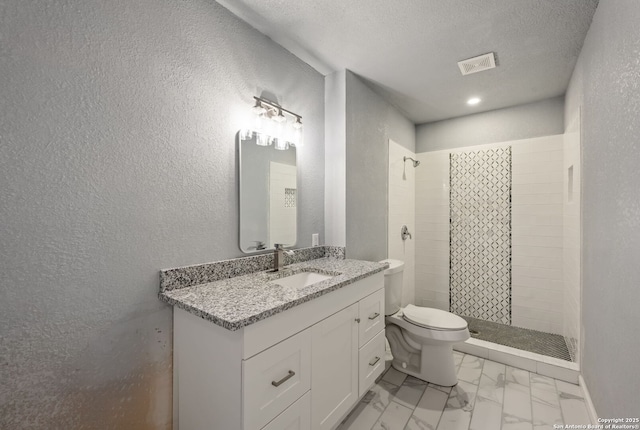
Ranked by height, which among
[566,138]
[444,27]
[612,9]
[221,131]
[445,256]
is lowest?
[445,256]

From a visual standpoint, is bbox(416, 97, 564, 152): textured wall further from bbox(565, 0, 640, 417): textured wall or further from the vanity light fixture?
the vanity light fixture

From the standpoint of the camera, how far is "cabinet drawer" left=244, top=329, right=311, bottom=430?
984 mm

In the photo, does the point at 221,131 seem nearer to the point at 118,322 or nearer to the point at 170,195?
the point at 170,195

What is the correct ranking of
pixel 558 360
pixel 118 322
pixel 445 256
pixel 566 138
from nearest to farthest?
pixel 118 322
pixel 558 360
pixel 566 138
pixel 445 256

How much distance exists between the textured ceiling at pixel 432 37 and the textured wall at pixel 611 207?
0.74 ft

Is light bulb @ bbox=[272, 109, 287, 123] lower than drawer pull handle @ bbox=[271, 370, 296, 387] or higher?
higher

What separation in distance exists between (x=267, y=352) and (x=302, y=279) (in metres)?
0.72

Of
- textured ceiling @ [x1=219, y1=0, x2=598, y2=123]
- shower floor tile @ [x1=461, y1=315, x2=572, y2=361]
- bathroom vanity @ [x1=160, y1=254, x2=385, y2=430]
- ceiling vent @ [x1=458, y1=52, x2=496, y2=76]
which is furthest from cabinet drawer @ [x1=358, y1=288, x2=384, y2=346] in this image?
ceiling vent @ [x1=458, y1=52, x2=496, y2=76]

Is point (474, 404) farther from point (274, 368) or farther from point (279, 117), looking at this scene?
point (279, 117)

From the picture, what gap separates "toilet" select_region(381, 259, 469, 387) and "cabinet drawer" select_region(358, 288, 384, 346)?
31 centimetres

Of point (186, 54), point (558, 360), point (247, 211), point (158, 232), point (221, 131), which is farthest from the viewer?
point (558, 360)

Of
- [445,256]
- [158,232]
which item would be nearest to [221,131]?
[158,232]

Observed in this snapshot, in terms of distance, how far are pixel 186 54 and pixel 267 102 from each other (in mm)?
500

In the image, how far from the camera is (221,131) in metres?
1.51
